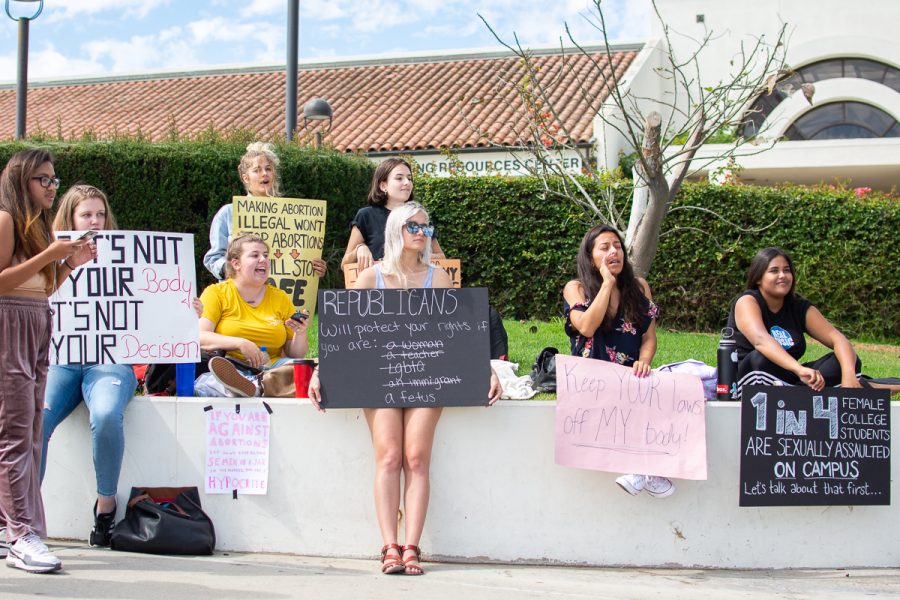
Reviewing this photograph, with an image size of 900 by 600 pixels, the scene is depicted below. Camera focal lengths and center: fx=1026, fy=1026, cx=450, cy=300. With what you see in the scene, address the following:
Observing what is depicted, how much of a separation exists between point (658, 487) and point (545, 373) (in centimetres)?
104

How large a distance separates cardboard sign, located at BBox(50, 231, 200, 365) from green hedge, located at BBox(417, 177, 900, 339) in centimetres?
821

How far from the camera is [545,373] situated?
244 inches

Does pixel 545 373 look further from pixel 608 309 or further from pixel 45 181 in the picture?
pixel 45 181

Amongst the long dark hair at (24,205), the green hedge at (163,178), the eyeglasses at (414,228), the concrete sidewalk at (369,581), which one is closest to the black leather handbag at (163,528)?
the concrete sidewalk at (369,581)

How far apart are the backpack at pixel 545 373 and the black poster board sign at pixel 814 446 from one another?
1118mm

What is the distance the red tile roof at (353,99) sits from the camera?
21531mm

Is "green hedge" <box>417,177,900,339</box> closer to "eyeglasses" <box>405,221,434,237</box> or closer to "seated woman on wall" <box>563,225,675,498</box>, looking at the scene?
"seated woman on wall" <box>563,225,675,498</box>

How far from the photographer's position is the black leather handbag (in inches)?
211

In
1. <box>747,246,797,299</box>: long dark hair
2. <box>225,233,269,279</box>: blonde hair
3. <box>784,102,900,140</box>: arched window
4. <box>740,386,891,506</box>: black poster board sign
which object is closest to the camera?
<box>740,386,891,506</box>: black poster board sign

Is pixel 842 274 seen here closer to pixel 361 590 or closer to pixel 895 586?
pixel 895 586

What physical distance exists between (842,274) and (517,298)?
14.1ft

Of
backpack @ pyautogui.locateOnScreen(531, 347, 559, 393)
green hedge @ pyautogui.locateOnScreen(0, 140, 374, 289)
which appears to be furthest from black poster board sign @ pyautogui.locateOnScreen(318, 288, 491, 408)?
green hedge @ pyautogui.locateOnScreen(0, 140, 374, 289)

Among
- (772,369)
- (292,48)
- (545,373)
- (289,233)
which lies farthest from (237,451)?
(292,48)

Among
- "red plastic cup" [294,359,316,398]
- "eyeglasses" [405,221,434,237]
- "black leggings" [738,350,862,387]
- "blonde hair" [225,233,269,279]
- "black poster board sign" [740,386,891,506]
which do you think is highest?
"eyeglasses" [405,221,434,237]
